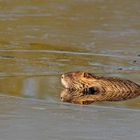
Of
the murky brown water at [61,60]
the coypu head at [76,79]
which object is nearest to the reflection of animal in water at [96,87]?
the coypu head at [76,79]

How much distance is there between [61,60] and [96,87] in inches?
81.3

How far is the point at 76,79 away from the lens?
776cm

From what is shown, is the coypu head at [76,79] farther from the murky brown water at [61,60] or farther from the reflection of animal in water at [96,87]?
the murky brown water at [61,60]

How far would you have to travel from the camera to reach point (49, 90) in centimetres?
783

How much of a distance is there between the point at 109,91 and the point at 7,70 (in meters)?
1.65

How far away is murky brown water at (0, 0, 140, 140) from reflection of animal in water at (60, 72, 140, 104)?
18 centimetres

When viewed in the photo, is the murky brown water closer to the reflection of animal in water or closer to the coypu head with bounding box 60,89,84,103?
the coypu head with bounding box 60,89,84,103

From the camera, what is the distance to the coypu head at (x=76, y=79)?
7.77 meters

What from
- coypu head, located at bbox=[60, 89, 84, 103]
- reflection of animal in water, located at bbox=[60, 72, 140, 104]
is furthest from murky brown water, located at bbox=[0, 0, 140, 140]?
reflection of animal in water, located at bbox=[60, 72, 140, 104]

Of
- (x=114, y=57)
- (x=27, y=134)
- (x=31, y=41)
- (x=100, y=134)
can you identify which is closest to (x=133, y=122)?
(x=100, y=134)

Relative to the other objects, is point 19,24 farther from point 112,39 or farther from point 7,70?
point 7,70

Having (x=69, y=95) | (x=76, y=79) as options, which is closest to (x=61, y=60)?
(x=76, y=79)

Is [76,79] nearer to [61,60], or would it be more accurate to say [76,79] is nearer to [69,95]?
[69,95]

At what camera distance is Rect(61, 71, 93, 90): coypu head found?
306 inches
